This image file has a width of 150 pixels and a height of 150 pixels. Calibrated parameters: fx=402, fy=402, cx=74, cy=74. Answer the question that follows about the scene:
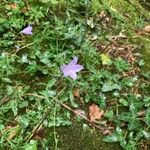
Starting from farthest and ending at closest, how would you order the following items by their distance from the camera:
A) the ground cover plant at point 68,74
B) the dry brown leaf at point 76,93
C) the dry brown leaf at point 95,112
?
the dry brown leaf at point 76,93 → the dry brown leaf at point 95,112 → the ground cover plant at point 68,74

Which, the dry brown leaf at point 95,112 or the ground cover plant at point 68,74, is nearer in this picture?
the ground cover plant at point 68,74

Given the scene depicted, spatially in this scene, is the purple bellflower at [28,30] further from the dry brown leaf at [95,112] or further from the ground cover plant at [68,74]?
the dry brown leaf at [95,112]

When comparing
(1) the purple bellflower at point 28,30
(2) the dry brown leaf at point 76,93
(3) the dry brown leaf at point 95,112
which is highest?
(1) the purple bellflower at point 28,30

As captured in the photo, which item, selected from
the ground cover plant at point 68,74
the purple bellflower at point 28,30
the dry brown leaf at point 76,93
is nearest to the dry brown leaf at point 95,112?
the ground cover plant at point 68,74

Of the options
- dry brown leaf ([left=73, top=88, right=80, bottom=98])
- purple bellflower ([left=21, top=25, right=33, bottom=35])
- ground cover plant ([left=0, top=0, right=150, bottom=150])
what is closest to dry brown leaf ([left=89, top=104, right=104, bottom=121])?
ground cover plant ([left=0, top=0, right=150, bottom=150])

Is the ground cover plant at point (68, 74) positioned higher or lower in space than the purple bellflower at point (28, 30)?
Answer: lower

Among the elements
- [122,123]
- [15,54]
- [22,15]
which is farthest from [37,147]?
[22,15]

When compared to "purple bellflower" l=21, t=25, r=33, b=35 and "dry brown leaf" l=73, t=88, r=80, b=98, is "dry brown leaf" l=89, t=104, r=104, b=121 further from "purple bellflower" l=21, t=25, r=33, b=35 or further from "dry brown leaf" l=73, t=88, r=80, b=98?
"purple bellflower" l=21, t=25, r=33, b=35

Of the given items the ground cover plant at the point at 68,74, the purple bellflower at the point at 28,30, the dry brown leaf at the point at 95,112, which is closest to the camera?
the ground cover plant at the point at 68,74
